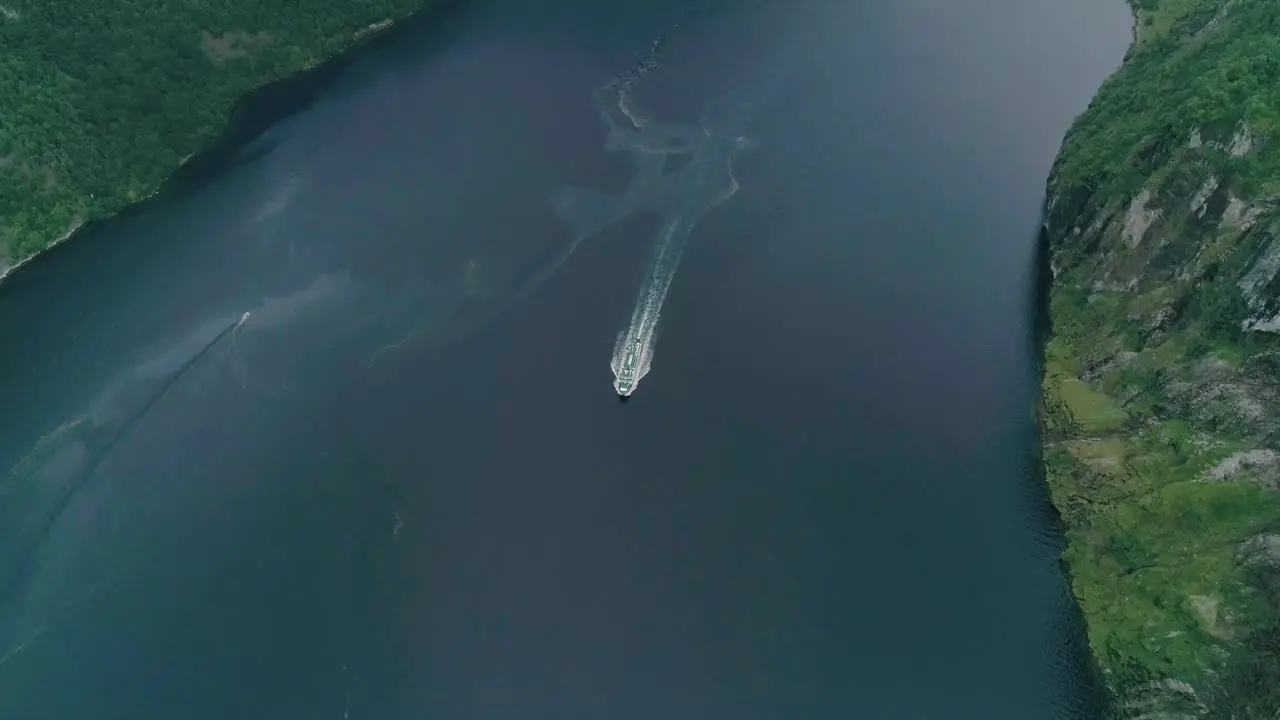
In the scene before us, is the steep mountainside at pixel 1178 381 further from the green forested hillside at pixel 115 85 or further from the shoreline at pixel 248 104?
the green forested hillside at pixel 115 85

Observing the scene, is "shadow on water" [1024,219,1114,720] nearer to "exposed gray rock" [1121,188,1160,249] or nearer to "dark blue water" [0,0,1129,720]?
"dark blue water" [0,0,1129,720]

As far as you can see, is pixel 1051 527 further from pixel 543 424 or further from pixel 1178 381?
pixel 543 424

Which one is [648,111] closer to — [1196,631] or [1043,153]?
[1043,153]

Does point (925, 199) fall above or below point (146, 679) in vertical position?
above

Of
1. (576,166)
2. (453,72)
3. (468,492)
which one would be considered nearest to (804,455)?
(468,492)

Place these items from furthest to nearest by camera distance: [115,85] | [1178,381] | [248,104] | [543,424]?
1. [248,104]
2. [115,85]
3. [543,424]
4. [1178,381]

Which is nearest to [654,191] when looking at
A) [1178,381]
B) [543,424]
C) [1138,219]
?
[543,424]
